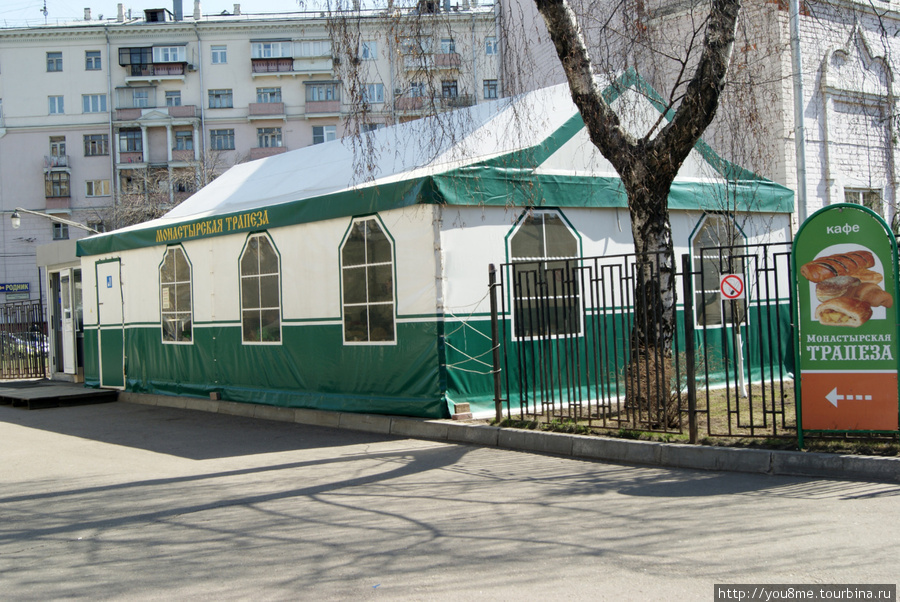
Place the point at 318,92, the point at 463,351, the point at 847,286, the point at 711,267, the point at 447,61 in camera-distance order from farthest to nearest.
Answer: the point at 318,92 → the point at 711,267 → the point at 463,351 → the point at 447,61 → the point at 847,286

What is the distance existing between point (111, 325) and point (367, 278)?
8561mm

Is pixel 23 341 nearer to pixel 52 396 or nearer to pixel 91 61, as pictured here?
pixel 52 396

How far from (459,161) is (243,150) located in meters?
47.0

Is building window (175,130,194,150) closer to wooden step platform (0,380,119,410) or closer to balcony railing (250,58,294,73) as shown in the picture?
balcony railing (250,58,294,73)

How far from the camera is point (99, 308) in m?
17.6

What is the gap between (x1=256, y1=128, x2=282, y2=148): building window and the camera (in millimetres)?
55062

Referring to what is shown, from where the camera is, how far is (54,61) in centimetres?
5422

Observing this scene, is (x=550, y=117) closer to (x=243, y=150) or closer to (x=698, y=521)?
(x=698, y=521)

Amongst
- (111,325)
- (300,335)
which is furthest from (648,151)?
(111,325)

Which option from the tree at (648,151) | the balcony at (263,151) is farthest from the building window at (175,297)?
the balcony at (263,151)

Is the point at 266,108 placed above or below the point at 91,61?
below

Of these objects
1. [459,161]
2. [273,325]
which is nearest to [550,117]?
[459,161]

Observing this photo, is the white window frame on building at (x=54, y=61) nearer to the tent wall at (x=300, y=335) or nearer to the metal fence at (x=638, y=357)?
the tent wall at (x=300, y=335)

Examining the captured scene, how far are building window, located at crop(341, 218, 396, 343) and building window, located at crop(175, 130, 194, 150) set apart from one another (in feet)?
153
